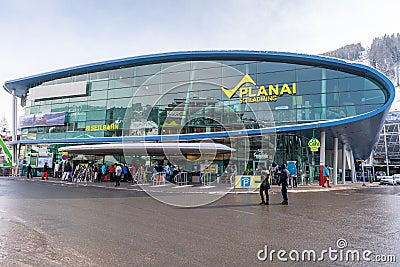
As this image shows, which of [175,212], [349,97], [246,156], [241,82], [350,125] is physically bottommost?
[175,212]

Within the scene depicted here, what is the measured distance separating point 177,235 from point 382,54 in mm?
119561

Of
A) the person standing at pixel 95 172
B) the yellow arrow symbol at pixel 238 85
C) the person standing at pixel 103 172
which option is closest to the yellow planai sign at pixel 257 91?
the yellow arrow symbol at pixel 238 85

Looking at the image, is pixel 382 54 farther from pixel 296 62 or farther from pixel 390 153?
pixel 296 62

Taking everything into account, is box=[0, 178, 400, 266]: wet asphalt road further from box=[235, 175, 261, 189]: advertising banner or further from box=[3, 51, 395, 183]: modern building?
box=[3, 51, 395, 183]: modern building

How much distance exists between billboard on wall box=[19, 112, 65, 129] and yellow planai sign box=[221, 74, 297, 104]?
1960cm

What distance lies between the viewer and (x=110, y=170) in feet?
95.7

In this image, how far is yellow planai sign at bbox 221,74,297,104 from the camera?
93.1 feet

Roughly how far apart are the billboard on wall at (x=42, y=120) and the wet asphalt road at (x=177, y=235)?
94.2 ft

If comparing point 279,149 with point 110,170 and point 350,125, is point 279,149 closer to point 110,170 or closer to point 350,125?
point 350,125

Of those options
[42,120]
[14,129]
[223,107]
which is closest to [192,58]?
[223,107]

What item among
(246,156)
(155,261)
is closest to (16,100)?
(246,156)

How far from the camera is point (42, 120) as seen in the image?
39.1 m

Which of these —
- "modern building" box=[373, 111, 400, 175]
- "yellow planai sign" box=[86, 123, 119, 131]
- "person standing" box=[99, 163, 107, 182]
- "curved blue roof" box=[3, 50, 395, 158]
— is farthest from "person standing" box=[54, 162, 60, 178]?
"modern building" box=[373, 111, 400, 175]

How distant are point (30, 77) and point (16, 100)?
606 centimetres
